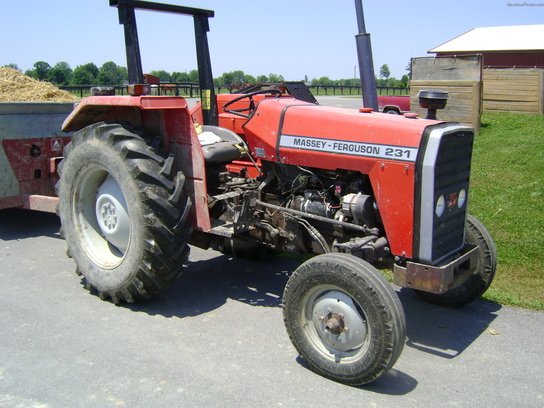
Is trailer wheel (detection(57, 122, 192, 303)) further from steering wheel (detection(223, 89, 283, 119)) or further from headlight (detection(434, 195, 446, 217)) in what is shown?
headlight (detection(434, 195, 446, 217))

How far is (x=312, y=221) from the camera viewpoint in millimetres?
4184

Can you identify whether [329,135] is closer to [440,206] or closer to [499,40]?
[440,206]

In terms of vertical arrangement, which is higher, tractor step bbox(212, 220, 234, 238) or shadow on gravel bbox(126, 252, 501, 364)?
tractor step bbox(212, 220, 234, 238)

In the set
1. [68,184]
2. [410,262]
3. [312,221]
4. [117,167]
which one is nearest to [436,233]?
[410,262]

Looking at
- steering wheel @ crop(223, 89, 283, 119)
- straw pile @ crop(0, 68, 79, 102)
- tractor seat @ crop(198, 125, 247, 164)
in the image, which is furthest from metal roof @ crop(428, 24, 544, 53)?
tractor seat @ crop(198, 125, 247, 164)

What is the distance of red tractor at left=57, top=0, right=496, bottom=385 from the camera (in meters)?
3.49

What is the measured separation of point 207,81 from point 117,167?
1.28 meters

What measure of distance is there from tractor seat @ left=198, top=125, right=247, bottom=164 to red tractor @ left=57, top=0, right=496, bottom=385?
0.05 ft

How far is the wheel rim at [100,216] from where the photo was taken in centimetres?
466

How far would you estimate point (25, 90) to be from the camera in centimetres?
805

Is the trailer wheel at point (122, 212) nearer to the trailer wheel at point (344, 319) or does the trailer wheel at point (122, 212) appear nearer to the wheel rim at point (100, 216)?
the wheel rim at point (100, 216)

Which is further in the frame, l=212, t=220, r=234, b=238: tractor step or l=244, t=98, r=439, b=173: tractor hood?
l=212, t=220, r=234, b=238: tractor step

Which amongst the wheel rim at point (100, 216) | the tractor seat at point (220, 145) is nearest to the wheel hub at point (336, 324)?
the tractor seat at point (220, 145)

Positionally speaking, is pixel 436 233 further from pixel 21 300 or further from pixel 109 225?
pixel 21 300
